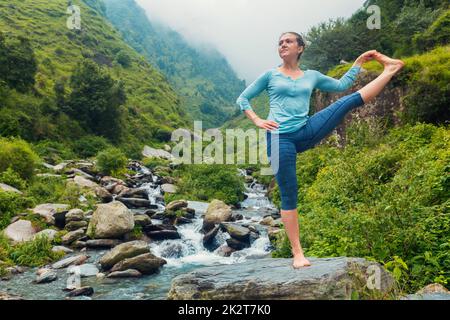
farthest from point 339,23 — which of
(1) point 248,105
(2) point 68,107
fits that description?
(1) point 248,105

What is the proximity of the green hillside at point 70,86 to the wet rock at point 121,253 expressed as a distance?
A: 25.1m

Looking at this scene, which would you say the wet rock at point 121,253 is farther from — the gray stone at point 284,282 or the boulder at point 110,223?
the gray stone at point 284,282

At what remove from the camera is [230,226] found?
73.7ft

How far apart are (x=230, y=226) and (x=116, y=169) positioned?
18980 mm

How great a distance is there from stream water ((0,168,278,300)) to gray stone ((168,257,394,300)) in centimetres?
852

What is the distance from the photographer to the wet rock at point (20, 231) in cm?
1962

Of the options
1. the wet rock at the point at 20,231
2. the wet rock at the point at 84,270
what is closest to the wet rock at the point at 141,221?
the wet rock at the point at 20,231

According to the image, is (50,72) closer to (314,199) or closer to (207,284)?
(314,199)

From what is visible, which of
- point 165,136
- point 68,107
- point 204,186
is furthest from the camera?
point 165,136

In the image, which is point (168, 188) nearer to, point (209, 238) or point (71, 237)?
point (209, 238)

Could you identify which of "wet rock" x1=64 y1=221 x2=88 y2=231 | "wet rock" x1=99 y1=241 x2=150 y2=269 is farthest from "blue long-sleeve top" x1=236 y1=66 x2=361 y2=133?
"wet rock" x1=64 y1=221 x2=88 y2=231

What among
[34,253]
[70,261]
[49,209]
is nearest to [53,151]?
[49,209]

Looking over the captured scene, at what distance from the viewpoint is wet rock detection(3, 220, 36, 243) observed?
19.6 meters

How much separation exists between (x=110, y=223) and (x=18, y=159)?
1134cm
